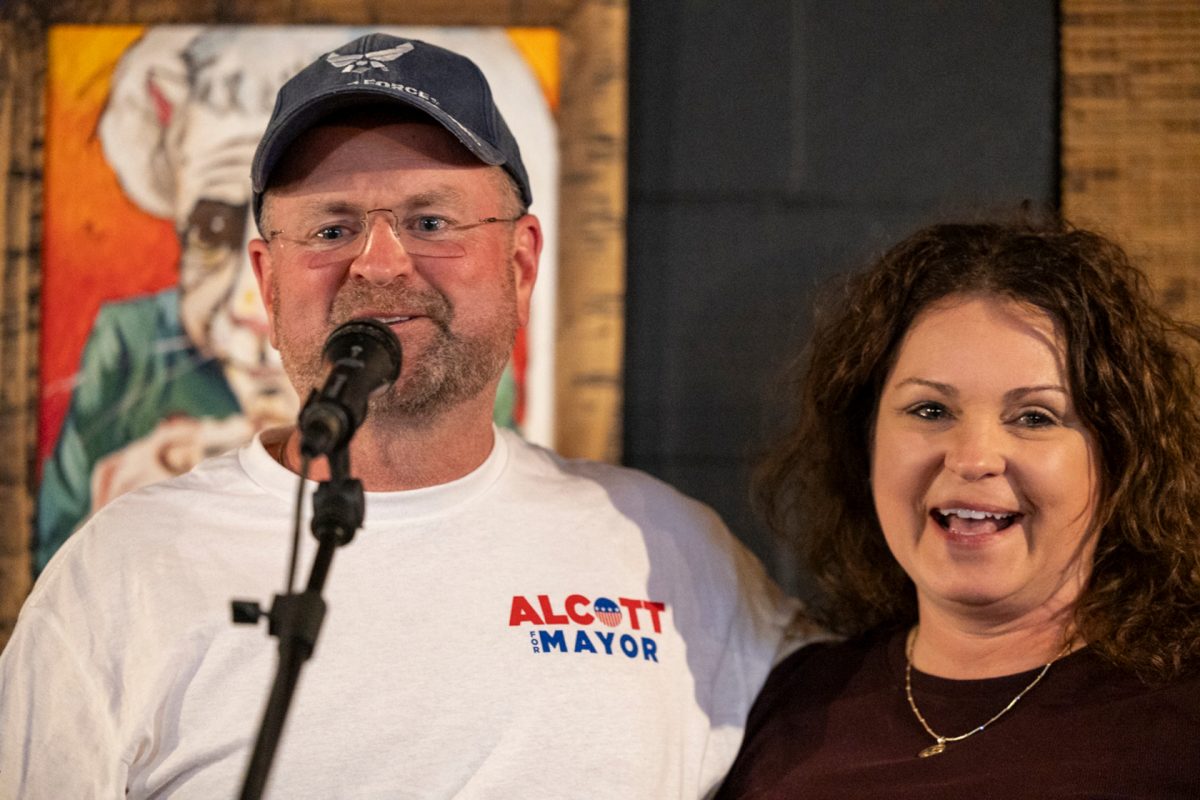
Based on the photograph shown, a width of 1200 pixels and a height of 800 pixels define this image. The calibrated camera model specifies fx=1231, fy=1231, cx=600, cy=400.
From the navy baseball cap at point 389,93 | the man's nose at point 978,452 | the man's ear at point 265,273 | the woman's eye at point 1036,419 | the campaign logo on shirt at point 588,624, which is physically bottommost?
the campaign logo on shirt at point 588,624

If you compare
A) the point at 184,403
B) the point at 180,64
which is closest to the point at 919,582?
the point at 184,403

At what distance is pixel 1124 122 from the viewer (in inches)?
96.1

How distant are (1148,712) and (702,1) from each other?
1.55 metres

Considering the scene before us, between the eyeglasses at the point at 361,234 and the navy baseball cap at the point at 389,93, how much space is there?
0.42 ft

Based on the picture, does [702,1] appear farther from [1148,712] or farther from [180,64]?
[1148,712]

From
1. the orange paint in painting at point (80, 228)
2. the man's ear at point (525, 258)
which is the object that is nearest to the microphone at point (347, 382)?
the man's ear at point (525, 258)

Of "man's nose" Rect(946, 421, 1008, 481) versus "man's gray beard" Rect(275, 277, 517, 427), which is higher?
"man's gray beard" Rect(275, 277, 517, 427)

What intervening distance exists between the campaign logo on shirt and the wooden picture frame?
0.47 m

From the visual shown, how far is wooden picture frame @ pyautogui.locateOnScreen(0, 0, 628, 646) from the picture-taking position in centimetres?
234

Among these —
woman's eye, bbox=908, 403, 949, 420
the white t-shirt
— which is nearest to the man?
the white t-shirt

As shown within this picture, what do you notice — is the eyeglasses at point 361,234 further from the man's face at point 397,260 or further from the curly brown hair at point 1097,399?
the curly brown hair at point 1097,399

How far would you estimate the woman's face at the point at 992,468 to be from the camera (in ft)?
5.97

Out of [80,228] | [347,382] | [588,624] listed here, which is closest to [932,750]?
[588,624]

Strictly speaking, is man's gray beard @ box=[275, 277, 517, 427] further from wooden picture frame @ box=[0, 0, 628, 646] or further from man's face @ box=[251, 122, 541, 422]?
wooden picture frame @ box=[0, 0, 628, 646]
